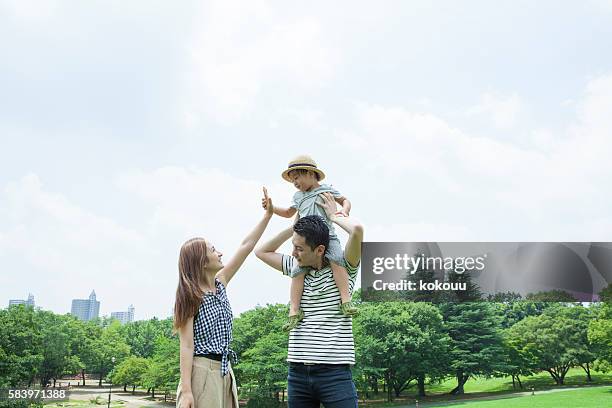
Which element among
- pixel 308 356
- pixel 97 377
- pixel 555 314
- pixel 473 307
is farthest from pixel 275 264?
pixel 97 377

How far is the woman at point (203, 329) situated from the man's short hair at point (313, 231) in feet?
1.51

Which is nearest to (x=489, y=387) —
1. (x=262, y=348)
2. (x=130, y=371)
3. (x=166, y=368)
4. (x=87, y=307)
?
(x=262, y=348)

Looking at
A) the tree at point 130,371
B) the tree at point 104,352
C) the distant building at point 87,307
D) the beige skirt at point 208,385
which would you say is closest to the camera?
the beige skirt at point 208,385

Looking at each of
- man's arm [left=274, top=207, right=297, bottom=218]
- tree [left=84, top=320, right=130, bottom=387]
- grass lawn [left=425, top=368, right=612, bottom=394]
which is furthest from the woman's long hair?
tree [left=84, top=320, right=130, bottom=387]

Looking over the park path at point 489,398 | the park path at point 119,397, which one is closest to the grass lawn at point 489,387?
the park path at point 489,398

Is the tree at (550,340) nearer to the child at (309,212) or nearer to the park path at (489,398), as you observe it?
the park path at (489,398)

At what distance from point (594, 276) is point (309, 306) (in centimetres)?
3432

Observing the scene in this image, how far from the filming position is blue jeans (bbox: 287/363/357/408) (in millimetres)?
2164

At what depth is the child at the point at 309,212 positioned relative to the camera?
226 centimetres

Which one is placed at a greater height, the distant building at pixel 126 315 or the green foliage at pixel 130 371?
the distant building at pixel 126 315

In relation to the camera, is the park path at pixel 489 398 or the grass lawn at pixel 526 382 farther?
the grass lawn at pixel 526 382

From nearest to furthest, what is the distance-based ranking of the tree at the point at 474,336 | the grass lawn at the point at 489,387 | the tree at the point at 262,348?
the tree at the point at 262,348
the tree at the point at 474,336
the grass lawn at the point at 489,387

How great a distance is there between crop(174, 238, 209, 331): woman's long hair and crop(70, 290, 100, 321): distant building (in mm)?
179460

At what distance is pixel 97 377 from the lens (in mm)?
44062
